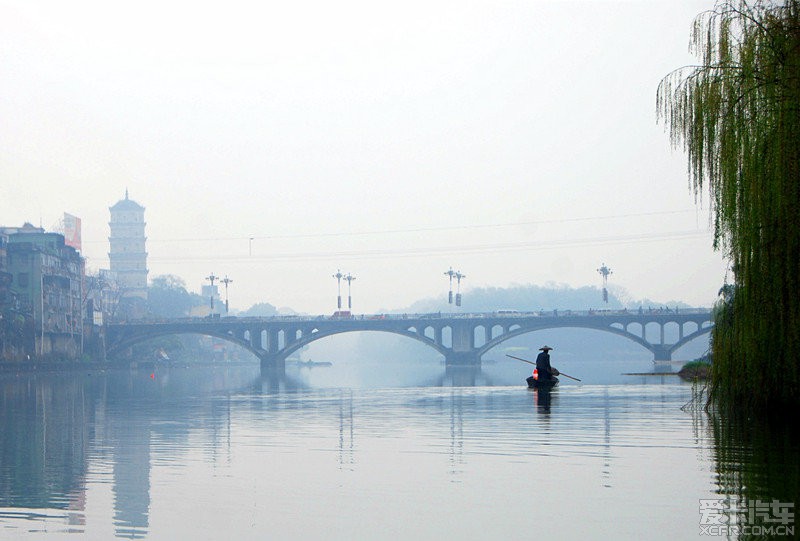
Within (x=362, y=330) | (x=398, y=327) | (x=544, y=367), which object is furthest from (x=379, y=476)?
(x=362, y=330)

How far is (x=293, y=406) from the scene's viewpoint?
53625 millimetres

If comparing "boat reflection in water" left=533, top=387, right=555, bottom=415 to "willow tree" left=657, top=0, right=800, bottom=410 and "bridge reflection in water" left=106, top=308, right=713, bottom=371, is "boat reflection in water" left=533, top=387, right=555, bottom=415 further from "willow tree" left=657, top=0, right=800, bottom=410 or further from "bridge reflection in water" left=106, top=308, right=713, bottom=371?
"bridge reflection in water" left=106, top=308, right=713, bottom=371

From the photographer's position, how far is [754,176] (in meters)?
27.2

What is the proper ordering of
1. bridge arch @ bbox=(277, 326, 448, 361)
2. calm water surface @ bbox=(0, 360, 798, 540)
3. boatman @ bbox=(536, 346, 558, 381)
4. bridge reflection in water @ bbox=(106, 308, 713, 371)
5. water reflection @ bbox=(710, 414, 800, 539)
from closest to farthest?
water reflection @ bbox=(710, 414, 800, 539)
calm water surface @ bbox=(0, 360, 798, 540)
boatman @ bbox=(536, 346, 558, 381)
bridge reflection in water @ bbox=(106, 308, 713, 371)
bridge arch @ bbox=(277, 326, 448, 361)

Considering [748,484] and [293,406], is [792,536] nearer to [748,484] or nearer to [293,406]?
[748,484]

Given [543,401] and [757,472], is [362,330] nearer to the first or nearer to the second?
[543,401]

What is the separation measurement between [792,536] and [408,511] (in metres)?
5.80

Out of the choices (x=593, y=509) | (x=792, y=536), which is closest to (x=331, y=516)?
(x=593, y=509)

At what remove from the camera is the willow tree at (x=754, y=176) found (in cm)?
2672

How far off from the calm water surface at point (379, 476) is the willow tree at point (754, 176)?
1.94m

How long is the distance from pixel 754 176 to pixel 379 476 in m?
11.1

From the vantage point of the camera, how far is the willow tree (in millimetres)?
26719

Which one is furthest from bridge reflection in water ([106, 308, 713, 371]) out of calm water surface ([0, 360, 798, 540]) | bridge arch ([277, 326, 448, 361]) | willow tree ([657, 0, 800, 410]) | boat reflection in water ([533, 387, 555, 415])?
willow tree ([657, 0, 800, 410])

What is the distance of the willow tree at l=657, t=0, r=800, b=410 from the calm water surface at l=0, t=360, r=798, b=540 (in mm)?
1937
